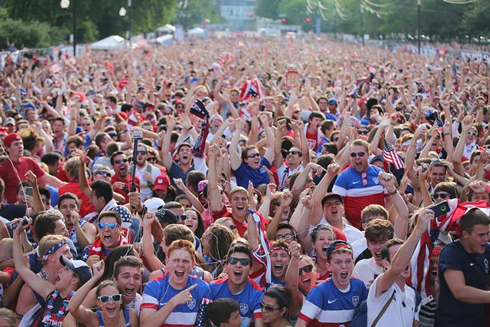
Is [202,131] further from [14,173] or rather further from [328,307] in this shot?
[328,307]

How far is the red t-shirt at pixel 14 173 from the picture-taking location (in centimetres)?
1050

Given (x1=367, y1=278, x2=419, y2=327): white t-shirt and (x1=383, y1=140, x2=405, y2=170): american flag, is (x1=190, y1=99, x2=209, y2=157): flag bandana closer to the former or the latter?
(x1=383, y1=140, x2=405, y2=170): american flag

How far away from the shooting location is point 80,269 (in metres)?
6.73

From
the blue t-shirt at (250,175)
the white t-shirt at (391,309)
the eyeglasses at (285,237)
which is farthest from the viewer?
the blue t-shirt at (250,175)

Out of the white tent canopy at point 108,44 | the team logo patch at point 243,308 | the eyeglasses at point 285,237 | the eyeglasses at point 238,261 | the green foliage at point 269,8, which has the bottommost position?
the team logo patch at point 243,308

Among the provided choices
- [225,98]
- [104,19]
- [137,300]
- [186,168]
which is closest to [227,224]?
[137,300]

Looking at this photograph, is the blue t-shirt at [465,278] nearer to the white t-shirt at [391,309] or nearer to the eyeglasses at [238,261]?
the white t-shirt at [391,309]

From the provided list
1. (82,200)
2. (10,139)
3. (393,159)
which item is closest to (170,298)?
(82,200)

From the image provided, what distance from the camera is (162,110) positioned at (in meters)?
17.2

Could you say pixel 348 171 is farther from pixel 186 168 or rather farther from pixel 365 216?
pixel 186 168

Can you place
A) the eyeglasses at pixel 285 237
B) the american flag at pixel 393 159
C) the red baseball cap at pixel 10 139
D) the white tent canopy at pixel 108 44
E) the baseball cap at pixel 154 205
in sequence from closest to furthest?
the eyeglasses at pixel 285 237 < the baseball cap at pixel 154 205 < the american flag at pixel 393 159 < the red baseball cap at pixel 10 139 < the white tent canopy at pixel 108 44

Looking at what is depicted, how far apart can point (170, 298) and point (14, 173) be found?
470cm

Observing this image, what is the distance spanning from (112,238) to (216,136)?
439 cm

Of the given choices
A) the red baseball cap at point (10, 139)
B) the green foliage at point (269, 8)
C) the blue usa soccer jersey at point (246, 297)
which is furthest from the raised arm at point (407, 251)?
the green foliage at point (269, 8)
